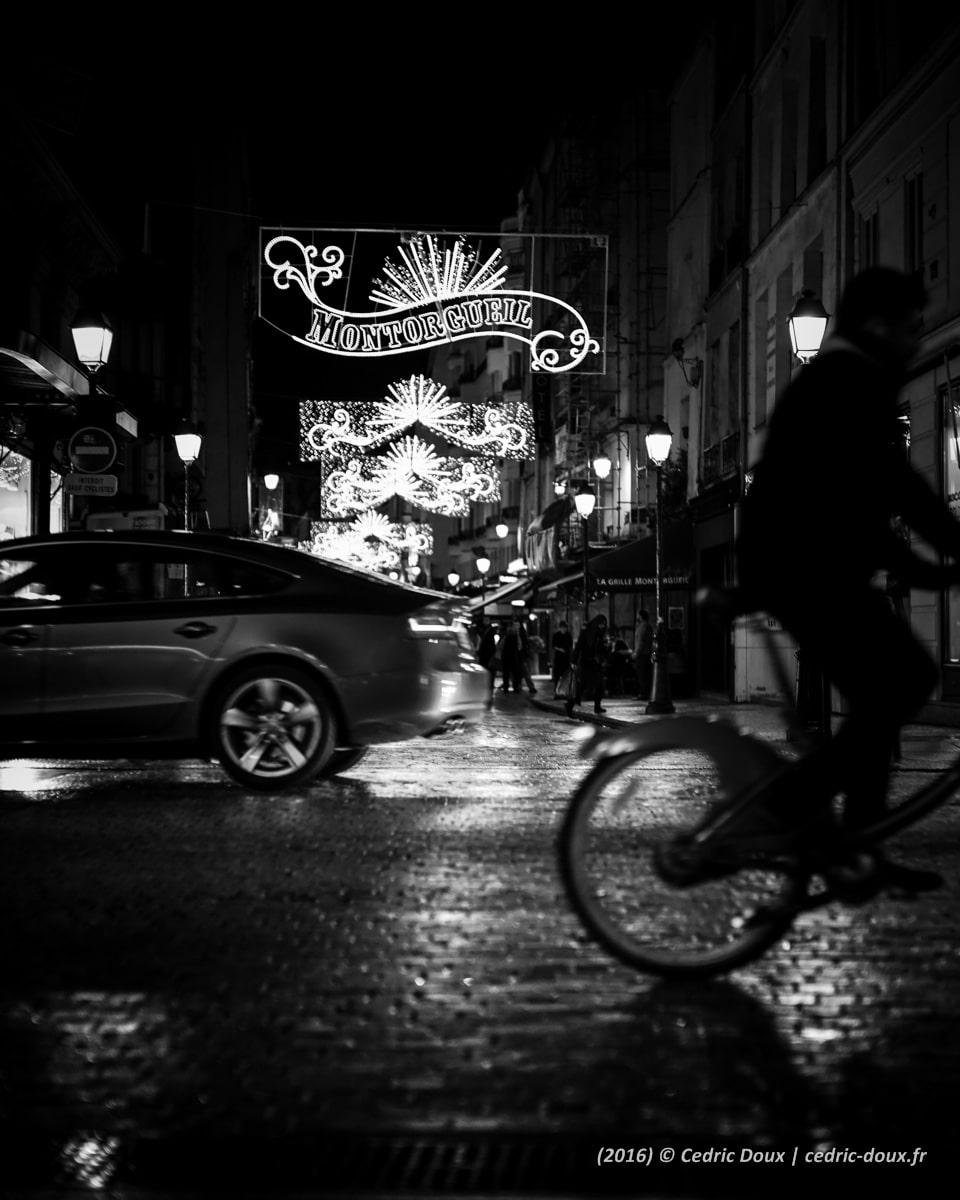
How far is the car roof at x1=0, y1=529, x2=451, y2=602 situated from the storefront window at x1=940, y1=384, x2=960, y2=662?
1102 centimetres

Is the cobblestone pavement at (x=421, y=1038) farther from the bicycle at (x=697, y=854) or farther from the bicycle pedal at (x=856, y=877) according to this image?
the bicycle pedal at (x=856, y=877)

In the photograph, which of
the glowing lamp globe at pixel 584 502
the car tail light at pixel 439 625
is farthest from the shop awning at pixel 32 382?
the glowing lamp globe at pixel 584 502

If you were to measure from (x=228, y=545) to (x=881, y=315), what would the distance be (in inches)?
244

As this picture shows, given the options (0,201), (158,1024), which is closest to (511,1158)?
(158,1024)

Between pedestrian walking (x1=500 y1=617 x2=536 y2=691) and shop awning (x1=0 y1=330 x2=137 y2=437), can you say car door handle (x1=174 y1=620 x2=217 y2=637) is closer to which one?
shop awning (x1=0 y1=330 x2=137 y2=437)

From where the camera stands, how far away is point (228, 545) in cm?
1021

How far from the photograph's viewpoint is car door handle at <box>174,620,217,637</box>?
32.6ft

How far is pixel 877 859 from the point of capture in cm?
455

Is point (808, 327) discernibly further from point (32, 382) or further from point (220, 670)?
point (220, 670)

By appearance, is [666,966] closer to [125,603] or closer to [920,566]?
[920,566]

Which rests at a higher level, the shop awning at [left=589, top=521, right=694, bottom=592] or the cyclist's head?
the shop awning at [left=589, top=521, right=694, bottom=592]

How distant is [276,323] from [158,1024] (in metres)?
19.0

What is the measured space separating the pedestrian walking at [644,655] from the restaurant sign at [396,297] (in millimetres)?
7639

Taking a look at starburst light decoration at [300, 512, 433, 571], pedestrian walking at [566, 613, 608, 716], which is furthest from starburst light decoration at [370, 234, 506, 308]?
starburst light decoration at [300, 512, 433, 571]
